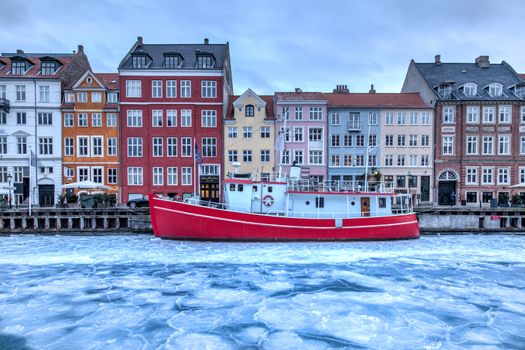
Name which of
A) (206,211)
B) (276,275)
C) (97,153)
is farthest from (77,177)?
(276,275)

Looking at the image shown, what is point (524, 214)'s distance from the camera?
33.4 m

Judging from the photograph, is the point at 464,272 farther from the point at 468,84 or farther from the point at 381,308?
the point at 468,84

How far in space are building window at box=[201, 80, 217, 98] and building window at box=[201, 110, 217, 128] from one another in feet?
5.53

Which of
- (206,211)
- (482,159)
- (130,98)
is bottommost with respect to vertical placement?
(206,211)

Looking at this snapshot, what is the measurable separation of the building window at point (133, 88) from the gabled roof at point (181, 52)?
5.28 feet

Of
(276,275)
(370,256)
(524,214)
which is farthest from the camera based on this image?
(524,214)

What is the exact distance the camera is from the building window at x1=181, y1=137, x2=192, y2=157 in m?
42.8

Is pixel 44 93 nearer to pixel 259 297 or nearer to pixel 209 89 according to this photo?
pixel 209 89

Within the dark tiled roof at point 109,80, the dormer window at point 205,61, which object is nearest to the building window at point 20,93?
the dark tiled roof at point 109,80

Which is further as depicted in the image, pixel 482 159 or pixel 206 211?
pixel 482 159

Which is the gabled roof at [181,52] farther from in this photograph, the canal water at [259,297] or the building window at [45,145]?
the canal water at [259,297]

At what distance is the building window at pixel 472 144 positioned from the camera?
43500 millimetres

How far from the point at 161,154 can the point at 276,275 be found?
27561 millimetres

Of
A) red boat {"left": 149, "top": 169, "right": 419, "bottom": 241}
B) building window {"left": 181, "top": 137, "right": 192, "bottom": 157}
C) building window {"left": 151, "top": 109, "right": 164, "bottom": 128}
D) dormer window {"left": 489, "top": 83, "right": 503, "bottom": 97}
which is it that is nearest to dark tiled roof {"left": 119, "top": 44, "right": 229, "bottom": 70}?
building window {"left": 151, "top": 109, "right": 164, "bottom": 128}
